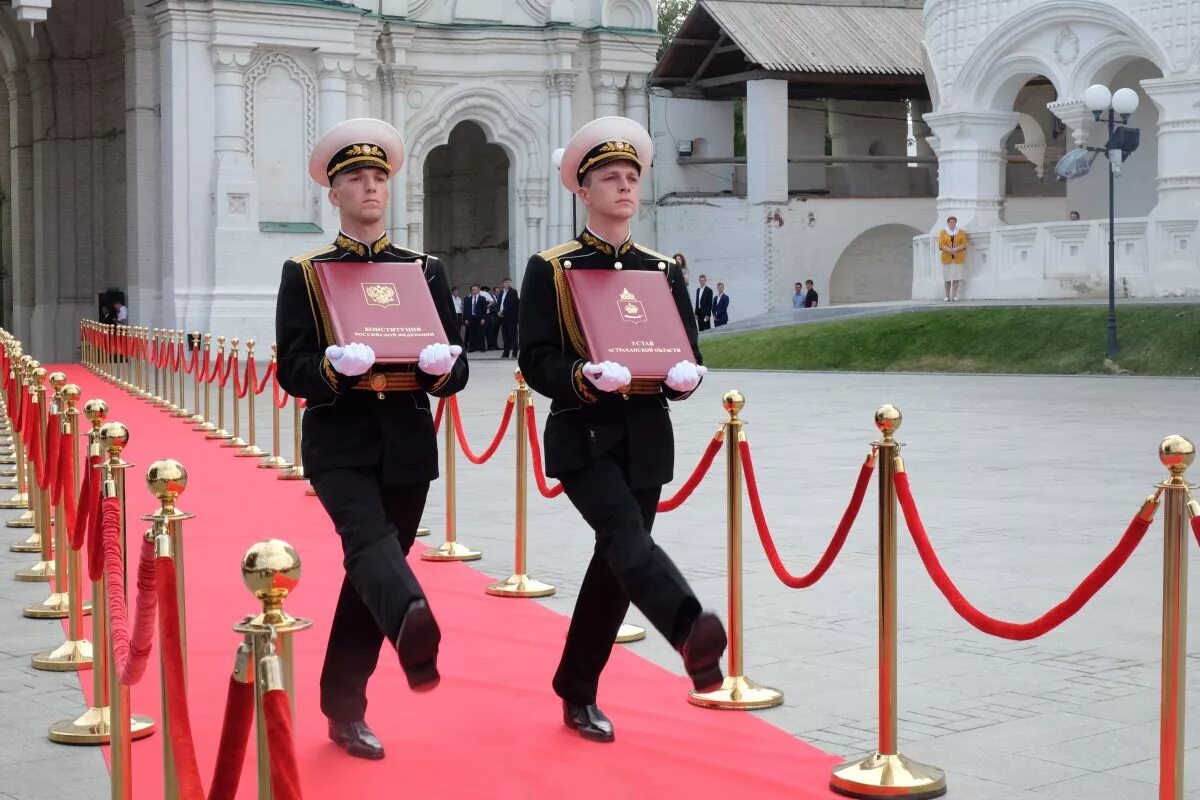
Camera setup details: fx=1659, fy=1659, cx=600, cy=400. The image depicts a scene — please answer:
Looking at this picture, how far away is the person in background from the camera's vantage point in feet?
99.9

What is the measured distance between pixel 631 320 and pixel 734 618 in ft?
4.73

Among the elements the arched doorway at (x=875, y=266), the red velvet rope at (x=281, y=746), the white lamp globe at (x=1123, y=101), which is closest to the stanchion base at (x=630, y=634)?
the red velvet rope at (x=281, y=746)

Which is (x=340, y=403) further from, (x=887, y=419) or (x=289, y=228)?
(x=289, y=228)

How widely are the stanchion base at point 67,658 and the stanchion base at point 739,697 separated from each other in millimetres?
2476

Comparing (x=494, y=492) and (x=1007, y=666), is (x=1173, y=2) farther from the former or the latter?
(x=1007, y=666)

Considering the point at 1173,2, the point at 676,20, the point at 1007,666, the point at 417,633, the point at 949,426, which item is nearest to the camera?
the point at 417,633

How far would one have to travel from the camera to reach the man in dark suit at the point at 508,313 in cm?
3422

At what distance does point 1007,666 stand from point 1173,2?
23506mm

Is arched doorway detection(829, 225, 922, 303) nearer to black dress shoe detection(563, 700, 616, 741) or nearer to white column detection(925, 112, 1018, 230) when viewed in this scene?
A: white column detection(925, 112, 1018, 230)

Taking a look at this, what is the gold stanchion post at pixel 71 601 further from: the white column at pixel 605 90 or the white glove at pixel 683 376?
the white column at pixel 605 90

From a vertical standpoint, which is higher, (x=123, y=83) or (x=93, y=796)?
(x=123, y=83)

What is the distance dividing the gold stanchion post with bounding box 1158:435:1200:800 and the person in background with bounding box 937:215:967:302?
26.8 m

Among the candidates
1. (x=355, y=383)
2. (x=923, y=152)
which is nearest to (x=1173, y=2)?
(x=923, y=152)

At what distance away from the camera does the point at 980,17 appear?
100 ft
